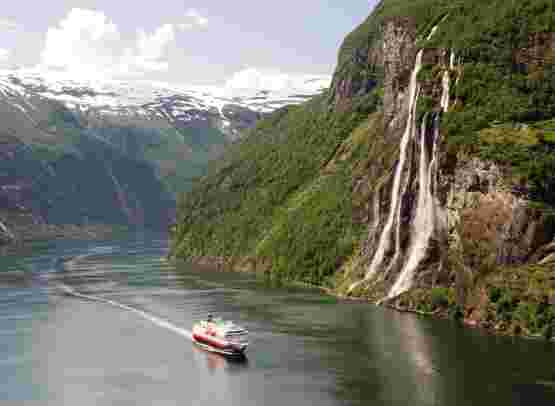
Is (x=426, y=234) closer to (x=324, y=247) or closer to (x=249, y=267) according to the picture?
(x=324, y=247)

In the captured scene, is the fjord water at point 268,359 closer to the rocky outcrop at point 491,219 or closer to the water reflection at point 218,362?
the water reflection at point 218,362

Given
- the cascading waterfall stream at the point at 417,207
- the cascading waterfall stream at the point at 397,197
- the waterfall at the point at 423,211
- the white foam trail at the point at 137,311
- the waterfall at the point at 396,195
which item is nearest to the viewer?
the white foam trail at the point at 137,311

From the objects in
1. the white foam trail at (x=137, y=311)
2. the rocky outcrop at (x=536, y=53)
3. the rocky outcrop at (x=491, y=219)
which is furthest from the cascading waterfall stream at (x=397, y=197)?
the white foam trail at (x=137, y=311)

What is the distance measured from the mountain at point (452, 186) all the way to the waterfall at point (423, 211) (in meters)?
0.21

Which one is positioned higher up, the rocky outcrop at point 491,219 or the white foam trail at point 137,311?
the rocky outcrop at point 491,219

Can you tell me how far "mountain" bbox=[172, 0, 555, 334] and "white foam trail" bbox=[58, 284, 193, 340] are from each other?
27.3m

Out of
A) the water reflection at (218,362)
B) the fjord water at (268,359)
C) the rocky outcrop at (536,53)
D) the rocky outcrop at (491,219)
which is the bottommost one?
the water reflection at (218,362)

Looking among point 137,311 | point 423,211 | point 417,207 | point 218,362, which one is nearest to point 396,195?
point 417,207

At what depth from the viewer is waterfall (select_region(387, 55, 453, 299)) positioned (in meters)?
118

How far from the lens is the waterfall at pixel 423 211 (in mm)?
117688

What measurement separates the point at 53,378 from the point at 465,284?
46.1 metres

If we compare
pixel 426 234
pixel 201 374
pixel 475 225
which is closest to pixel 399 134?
pixel 426 234

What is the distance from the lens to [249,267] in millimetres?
185250

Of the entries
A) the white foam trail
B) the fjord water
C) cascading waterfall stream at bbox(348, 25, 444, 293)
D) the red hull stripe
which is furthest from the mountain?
the red hull stripe
